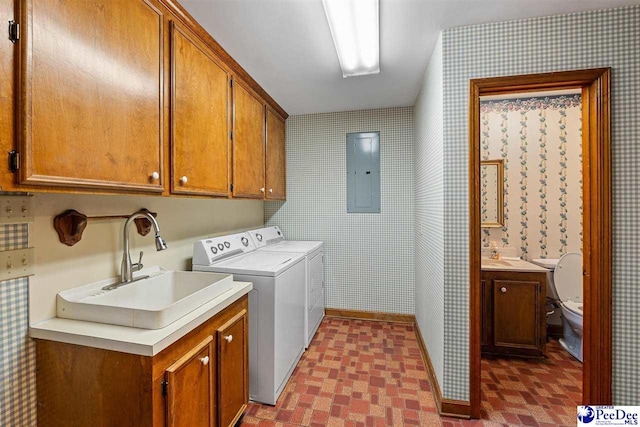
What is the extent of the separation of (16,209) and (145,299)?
694 mm

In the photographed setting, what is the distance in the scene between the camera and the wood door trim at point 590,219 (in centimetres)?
158

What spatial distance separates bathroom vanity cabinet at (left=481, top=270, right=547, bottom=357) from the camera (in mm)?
2357

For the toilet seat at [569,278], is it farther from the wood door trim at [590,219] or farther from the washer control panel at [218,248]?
the washer control panel at [218,248]

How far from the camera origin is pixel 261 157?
8.61 feet

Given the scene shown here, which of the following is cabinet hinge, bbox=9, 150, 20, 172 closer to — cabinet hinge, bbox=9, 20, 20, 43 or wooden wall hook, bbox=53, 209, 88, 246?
cabinet hinge, bbox=9, 20, 20, 43

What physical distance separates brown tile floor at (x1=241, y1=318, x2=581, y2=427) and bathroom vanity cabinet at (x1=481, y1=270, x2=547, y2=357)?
0.13m

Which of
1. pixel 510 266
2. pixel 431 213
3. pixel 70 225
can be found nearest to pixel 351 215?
pixel 431 213

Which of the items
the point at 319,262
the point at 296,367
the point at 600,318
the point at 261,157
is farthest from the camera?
the point at 319,262

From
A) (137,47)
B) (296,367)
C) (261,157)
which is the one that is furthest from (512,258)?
(137,47)

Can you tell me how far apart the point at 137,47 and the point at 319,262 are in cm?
236

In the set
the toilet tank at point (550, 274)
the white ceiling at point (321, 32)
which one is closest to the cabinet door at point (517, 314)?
the toilet tank at point (550, 274)

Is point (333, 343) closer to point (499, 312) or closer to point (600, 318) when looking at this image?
point (499, 312)

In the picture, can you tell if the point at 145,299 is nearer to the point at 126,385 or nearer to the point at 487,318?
the point at 126,385

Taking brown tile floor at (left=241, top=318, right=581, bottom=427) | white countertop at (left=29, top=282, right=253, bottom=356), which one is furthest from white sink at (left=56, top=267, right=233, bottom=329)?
brown tile floor at (left=241, top=318, right=581, bottom=427)
